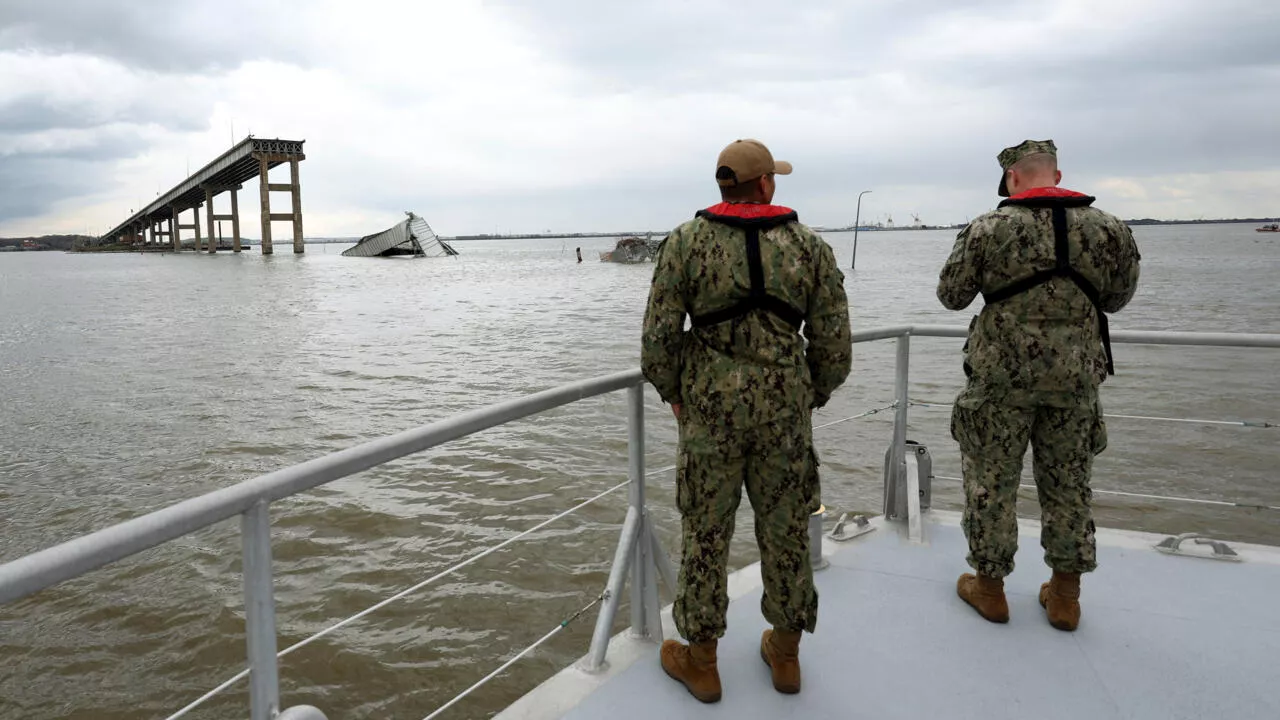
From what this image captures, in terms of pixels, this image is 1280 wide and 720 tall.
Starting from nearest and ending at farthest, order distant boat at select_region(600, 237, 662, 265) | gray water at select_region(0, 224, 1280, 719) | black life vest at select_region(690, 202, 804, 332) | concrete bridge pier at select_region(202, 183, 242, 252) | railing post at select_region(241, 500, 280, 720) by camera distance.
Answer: railing post at select_region(241, 500, 280, 720) < black life vest at select_region(690, 202, 804, 332) < gray water at select_region(0, 224, 1280, 719) < distant boat at select_region(600, 237, 662, 265) < concrete bridge pier at select_region(202, 183, 242, 252)

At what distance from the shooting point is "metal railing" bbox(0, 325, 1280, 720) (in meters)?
1.19

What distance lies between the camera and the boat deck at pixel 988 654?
240 centimetres

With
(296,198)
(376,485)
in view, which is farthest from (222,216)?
(376,485)

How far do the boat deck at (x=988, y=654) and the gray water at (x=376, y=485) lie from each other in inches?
9.4

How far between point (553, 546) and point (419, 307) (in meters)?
22.0

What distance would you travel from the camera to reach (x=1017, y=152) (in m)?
2.76

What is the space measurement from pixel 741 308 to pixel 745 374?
0.63 ft

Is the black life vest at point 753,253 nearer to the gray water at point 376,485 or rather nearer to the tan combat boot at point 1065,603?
the gray water at point 376,485

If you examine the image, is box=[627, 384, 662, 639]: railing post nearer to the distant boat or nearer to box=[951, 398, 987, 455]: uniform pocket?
box=[951, 398, 987, 455]: uniform pocket

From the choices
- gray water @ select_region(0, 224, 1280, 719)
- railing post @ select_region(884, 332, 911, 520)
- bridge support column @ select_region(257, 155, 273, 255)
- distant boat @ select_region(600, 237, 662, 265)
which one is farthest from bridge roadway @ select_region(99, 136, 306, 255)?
railing post @ select_region(884, 332, 911, 520)

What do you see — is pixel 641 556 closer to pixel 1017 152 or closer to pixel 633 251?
pixel 1017 152

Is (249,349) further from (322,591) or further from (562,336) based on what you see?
(322,591)

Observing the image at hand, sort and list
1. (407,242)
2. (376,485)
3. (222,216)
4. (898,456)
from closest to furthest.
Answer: (898,456) → (376,485) → (407,242) → (222,216)

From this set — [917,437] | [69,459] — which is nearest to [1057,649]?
[917,437]
